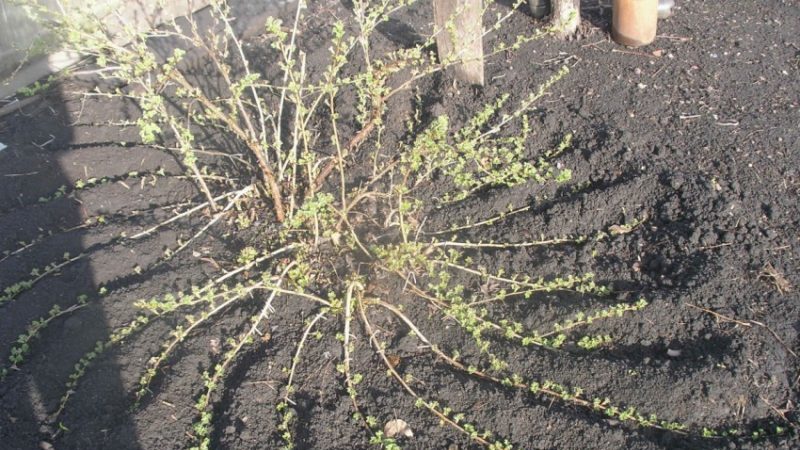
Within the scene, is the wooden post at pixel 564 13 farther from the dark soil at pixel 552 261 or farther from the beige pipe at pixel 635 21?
the beige pipe at pixel 635 21

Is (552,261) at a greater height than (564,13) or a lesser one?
lesser

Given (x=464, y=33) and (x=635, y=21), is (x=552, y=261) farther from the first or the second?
(x=635, y=21)

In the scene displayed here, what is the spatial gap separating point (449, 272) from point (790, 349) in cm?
136

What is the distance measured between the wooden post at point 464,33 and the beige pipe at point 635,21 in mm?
890

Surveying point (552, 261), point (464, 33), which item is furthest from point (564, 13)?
point (552, 261)

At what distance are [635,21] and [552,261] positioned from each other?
6.11 feet

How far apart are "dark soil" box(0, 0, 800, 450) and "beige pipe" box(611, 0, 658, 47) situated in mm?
75

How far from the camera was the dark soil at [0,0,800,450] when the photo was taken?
2.67 m

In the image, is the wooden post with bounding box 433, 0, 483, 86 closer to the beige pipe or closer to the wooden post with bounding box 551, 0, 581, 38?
the wooden post with bounding box 551, 0, 581, 38

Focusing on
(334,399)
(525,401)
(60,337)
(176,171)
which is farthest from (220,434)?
(176,171)

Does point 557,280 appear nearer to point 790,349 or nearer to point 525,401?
point 525,401

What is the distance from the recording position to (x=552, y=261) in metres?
3.19

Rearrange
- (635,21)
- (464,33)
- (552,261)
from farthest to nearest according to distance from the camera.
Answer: (635,21), (464,33), (552,261)

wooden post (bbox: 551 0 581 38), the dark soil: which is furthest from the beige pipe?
wooden post (bbox: 551 0 581 38)
